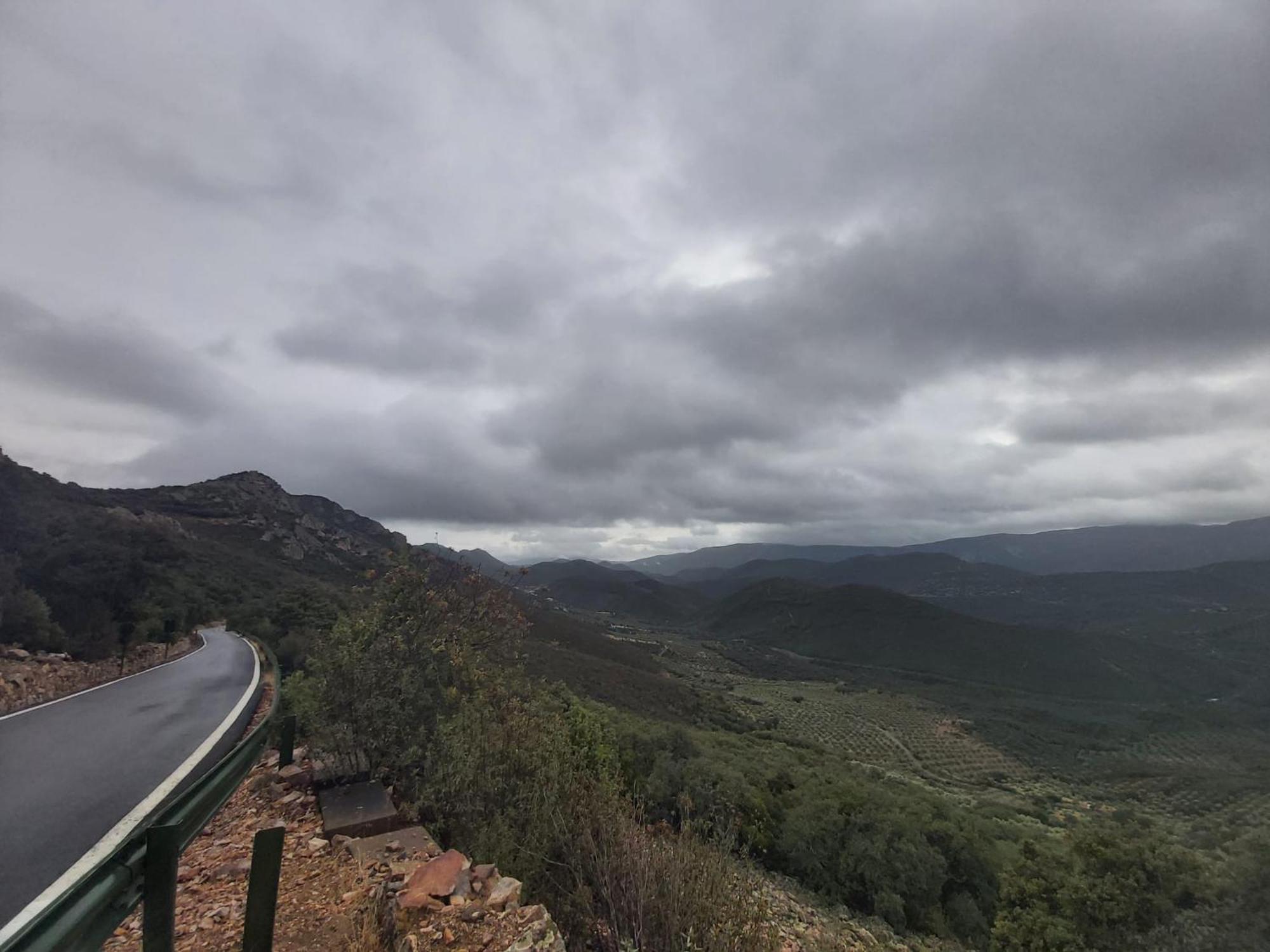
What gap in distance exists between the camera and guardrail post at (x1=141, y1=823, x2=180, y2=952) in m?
3.44

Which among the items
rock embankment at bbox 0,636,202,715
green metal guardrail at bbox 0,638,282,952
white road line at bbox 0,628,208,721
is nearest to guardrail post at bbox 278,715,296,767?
green metal guardrail at bbox 0,638,282,952

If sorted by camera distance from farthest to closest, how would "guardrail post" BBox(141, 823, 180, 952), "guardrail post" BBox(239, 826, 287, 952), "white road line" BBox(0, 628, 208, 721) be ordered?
"white road line" BBox(0, 628, 208, 721), "guardrail post" BBox(239, 826, 287, 952), "guardrail post" BBox(141, 823, 180, 952)

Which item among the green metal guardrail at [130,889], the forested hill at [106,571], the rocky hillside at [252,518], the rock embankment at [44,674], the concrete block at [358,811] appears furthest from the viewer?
the rocky hillside at [252,518]

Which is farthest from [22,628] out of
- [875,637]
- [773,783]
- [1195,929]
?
[875,637]

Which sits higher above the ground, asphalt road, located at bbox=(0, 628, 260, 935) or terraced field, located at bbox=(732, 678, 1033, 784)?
asphalt road, located at bbox=(0, 628, 260, 935)

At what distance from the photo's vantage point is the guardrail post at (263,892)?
3943 millimetres

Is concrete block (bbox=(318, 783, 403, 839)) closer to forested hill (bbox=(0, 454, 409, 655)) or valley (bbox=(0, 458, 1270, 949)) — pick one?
valley (bbox=(0, 458, 1270, 949))

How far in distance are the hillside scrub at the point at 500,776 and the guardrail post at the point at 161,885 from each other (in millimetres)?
2957

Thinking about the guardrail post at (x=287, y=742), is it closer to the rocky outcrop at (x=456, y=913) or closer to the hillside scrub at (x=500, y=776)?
the hillside scrub at (x=500, y=776)

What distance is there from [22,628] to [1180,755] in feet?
407

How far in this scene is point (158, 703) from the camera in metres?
13.0

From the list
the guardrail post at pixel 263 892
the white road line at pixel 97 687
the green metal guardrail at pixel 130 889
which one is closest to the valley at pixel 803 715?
the white road line at pixel 97 687

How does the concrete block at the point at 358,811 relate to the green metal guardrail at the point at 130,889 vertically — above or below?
below

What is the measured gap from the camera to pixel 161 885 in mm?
3502
